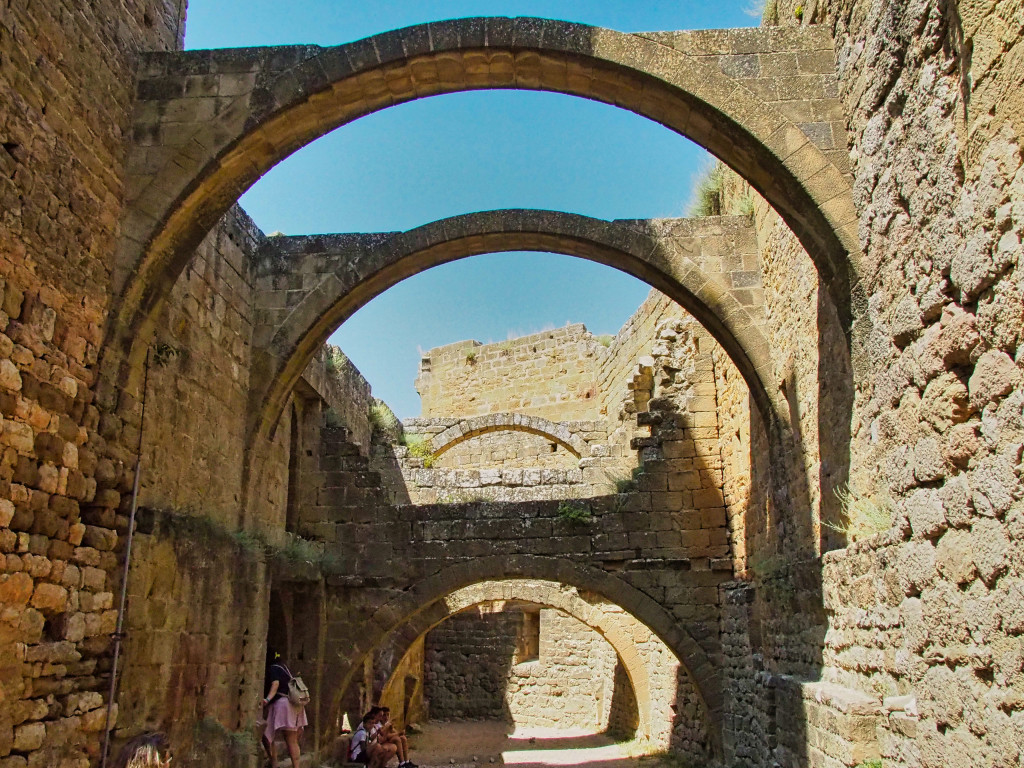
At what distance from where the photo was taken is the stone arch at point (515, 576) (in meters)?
9.41

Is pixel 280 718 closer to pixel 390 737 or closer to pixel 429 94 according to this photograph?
pixel 390 737

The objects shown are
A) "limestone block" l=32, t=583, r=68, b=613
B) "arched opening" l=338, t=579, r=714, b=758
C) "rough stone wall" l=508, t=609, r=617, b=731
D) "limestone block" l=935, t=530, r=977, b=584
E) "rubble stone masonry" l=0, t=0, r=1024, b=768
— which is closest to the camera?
"limestone block" l=935, t=530, r=977, b=584

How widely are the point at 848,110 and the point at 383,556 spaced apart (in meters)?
6.84

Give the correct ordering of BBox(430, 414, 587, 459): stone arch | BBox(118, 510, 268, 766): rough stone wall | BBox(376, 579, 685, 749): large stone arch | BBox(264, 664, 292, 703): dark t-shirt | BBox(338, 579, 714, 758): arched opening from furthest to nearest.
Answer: BBox(430, 414, 587, 459): stone arch < BBox(376, 579, 685, 749): large stone arch < BBox(338, 579, 714, 758): arched opening < BBox(264, 664, 292, 703): dark t-shirt < BBox(118, 510, 268, 766): rough stone wall

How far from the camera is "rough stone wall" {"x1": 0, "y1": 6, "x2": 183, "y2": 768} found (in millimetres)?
4168

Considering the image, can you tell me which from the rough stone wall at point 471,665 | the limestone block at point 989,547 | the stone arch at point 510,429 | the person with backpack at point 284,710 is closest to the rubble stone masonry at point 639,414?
the limestone block at point 989,547

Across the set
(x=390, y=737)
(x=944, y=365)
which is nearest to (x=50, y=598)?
(x=944, y=365)

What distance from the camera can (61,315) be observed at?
4625 millimetres

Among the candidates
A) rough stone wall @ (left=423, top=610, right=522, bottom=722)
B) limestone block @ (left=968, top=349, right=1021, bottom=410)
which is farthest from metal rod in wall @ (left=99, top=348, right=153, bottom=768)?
rough stone wall @ (left=423, top=610, right=522, bottom=722)

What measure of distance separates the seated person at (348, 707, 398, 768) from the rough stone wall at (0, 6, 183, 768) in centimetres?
522

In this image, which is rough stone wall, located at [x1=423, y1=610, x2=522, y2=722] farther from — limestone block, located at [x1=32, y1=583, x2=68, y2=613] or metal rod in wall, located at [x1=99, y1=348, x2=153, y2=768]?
limestone block, located at [x1=32, y1=583, x2=68, y2=613]

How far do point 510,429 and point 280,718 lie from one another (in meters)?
5.66

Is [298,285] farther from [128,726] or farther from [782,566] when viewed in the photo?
[782,566]

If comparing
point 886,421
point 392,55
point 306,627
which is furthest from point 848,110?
point 306,627
